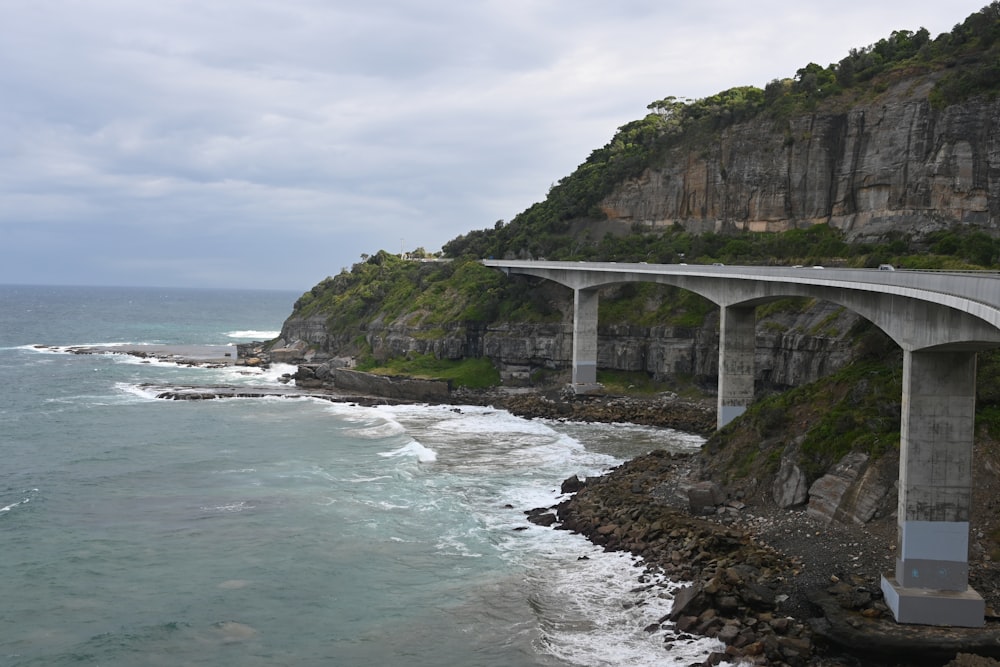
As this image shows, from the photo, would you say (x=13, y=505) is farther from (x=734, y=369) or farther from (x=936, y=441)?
(x=734, y=369)

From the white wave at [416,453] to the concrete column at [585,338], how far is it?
2227 cm

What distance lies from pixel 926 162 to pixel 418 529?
51519mm

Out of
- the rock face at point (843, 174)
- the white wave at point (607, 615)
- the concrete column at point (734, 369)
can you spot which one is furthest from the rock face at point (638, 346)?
the white wave at point (607, 615)

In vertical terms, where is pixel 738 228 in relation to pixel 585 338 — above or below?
above

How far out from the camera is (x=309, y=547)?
33688 mm

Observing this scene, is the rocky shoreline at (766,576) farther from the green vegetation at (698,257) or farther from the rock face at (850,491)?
the green vegetation at (698,257)

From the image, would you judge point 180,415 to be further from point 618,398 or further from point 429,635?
point 429,635

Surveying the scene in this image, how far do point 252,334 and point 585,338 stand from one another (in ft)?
317

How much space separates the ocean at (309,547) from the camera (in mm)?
25484

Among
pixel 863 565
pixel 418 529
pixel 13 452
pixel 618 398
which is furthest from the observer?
pixel 618 398

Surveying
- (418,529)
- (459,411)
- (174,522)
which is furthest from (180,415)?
(418,529)

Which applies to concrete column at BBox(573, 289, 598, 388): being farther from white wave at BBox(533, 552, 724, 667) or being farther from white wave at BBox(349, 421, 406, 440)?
white wave at BBox(533, 552, 724, 667)

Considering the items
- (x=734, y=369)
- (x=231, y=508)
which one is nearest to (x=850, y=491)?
(x=734, y=369)

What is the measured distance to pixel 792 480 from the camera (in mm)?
33625
